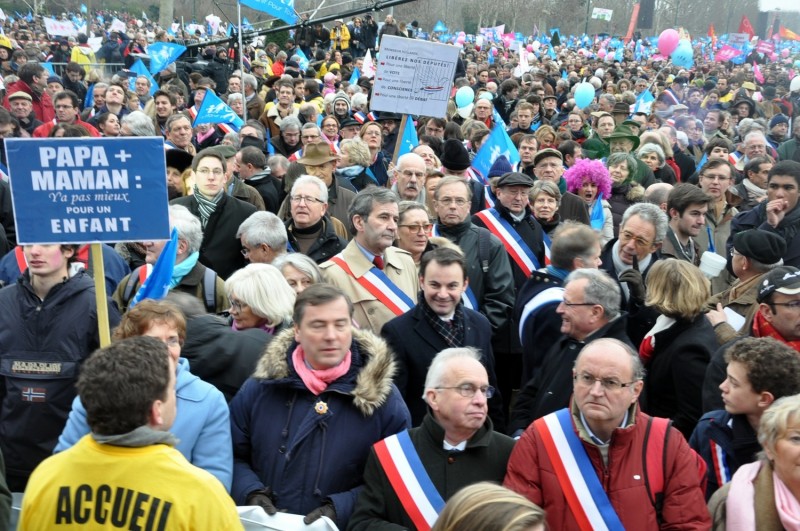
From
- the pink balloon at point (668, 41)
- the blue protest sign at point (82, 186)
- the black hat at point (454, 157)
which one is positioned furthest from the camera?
the pink balloon at point (668, 41)

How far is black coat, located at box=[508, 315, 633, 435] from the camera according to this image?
4.42 m

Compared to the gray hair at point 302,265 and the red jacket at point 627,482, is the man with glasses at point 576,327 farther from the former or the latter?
the gray hair at point 302,265

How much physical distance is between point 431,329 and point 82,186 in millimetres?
1804

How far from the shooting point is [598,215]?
810cm

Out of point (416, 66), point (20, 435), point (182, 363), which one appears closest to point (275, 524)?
point (182, 363)

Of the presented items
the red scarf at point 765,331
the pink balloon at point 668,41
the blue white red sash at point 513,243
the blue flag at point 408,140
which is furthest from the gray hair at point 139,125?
the pink balloon at point 668,41

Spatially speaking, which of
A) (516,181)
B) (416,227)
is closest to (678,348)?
(416,227)

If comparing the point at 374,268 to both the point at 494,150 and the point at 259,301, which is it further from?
the point at 494,150

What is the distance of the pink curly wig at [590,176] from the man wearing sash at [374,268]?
2859 mm

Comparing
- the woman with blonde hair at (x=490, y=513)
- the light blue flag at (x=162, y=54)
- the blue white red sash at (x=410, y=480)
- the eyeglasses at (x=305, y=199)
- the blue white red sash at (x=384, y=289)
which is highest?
the light blue flag at (x=162, y=54)

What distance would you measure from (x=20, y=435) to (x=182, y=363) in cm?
118

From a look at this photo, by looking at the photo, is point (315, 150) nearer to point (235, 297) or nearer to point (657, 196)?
point (657, 196)

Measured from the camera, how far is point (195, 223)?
575cm

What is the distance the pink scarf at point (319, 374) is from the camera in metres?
3.81
